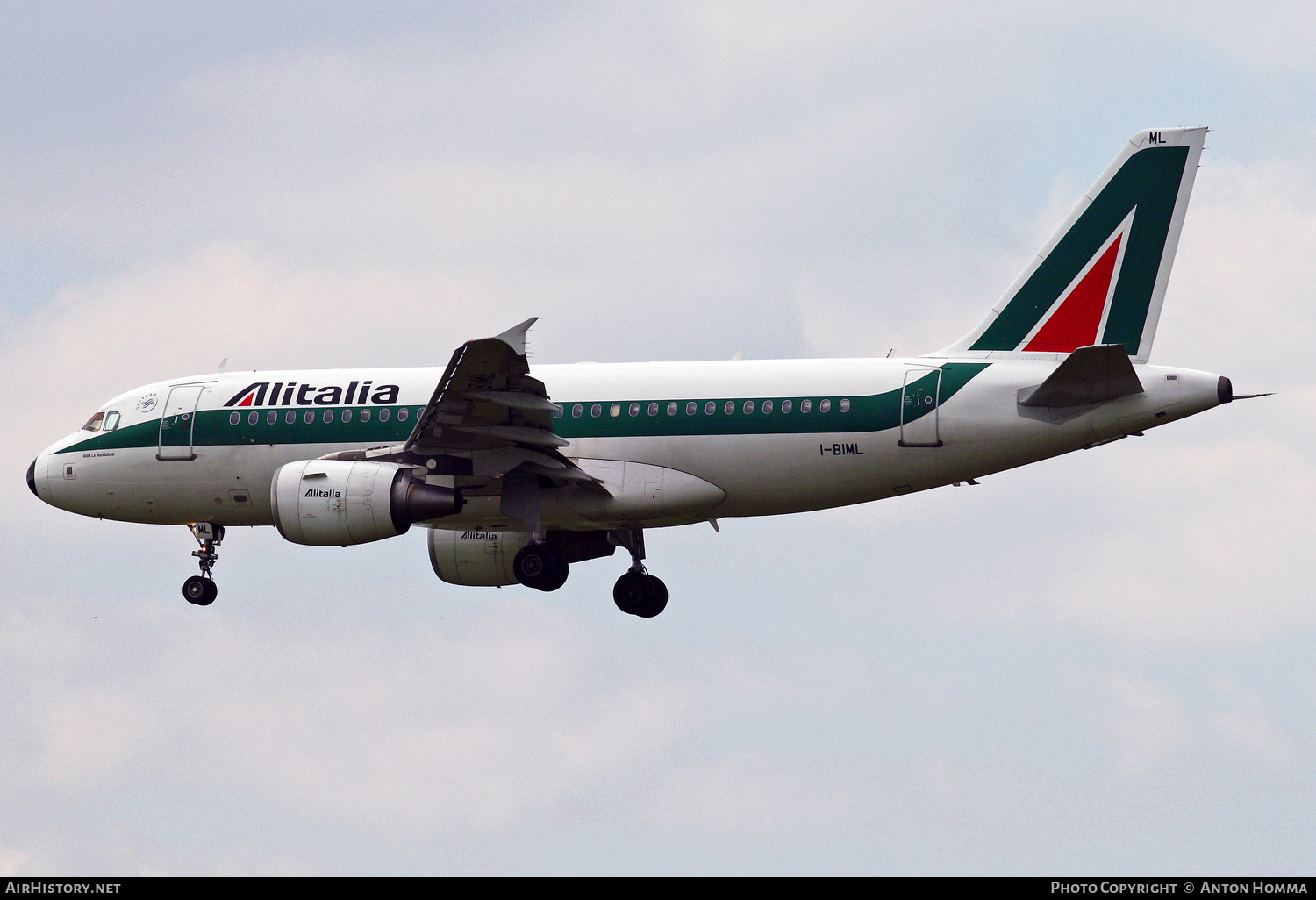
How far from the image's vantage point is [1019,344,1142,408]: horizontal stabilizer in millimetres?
33375

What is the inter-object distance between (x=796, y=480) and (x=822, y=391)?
1.79m

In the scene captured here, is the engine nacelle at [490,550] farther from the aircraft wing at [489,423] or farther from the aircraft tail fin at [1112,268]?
the aircraft tail fin at [1112,268]

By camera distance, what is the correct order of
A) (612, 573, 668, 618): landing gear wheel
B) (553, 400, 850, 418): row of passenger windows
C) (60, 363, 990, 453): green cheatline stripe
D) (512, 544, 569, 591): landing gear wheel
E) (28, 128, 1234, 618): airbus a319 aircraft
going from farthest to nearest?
1. (612, 573, 668, 618): landing gear wheel
2. (512, 544, 569, 591): landing gear wheel
3. (553, 400, 850, 418): row of passenger windows
4. (60, 363, 990, 453): green cheatline stripe
5. (28, 128, 1234, 618): airbus a319 aircraft

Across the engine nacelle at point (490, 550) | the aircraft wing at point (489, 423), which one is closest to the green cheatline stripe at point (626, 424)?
the aircraft wing at point (489, 423)

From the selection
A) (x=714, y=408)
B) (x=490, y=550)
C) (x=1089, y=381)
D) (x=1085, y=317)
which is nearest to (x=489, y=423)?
(x=714, y=408)

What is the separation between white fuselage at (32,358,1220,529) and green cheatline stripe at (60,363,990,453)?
0.12 feet

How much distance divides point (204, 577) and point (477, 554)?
6.14 metres

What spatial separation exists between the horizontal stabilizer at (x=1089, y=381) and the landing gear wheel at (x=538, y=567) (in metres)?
10.0

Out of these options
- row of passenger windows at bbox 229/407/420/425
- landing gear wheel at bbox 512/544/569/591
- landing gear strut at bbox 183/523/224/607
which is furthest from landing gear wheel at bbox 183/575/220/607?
landing gear wheel at bbox 512/544/569/591

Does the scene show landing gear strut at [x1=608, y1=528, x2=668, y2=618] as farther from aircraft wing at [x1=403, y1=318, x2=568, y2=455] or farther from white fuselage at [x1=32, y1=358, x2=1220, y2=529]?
aircraft wing at [x1=403, y1=318, x2=568, y2=455]

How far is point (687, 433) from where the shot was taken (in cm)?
3675

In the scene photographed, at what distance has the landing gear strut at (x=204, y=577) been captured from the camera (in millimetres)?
41781

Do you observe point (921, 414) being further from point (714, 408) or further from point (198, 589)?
point (198, 589)

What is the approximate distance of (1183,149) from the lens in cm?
3616
